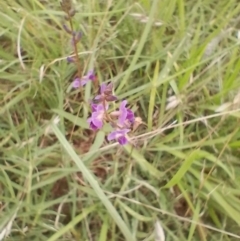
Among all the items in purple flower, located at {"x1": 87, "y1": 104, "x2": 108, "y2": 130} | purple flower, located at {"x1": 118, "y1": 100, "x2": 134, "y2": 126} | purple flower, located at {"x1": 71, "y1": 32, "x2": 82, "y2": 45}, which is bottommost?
purple flower, located at {"x1": 87, "y1": 104, "x2": 108, "y2": 130}

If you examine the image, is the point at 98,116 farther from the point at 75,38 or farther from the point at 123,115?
the point at 75,38

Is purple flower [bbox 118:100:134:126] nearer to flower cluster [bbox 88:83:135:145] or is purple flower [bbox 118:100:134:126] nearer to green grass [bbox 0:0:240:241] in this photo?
flower cluster [bbox 88:83:135:145]

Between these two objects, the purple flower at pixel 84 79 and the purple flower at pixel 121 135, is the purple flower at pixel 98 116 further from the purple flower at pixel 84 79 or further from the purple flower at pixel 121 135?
the purple flower at pixel 84 79

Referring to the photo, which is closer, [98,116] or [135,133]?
[98,116]

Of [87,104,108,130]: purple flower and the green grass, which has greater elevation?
[87,104,108,130]: purple flower

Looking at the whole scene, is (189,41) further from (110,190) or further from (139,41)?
(110,190)

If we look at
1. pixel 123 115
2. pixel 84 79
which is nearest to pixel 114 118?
pixel 123 115

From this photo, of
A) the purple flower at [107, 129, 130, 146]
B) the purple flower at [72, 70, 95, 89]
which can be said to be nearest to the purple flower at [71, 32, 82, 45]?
the purple flower at [72, 70, 95, 89]

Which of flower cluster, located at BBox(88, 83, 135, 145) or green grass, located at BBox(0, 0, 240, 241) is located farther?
green grass, located at BBox(0, 0, 240, 241)

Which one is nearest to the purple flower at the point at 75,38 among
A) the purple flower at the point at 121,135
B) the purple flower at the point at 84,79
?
the purple flower at the point at 84,79
